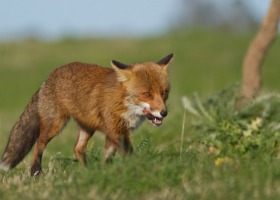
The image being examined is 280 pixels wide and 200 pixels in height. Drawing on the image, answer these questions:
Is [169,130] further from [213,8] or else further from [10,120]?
[213,8]

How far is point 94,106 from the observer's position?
301 inches

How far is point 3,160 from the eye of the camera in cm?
839

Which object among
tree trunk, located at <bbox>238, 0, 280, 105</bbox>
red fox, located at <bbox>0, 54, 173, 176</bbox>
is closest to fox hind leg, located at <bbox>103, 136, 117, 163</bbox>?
red fox, located at <bbox>0, 54, 173, 176</bbox>

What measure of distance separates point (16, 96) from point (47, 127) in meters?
17.4

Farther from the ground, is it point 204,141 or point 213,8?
point 204,141

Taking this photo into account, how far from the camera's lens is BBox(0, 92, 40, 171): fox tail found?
8234mm

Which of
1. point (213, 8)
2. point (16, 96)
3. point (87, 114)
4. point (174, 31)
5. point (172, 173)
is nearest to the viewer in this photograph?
point (172, 173)

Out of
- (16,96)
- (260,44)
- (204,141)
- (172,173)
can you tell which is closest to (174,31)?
(16,96)

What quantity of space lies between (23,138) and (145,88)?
1.88 meters

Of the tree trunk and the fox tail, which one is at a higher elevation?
the tree trunk

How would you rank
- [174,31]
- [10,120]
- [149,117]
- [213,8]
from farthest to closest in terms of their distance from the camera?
[213,8] < [174,31] < [10,120] < [149,117]

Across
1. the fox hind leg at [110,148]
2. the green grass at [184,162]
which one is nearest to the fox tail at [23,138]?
the green grass at [184,162]

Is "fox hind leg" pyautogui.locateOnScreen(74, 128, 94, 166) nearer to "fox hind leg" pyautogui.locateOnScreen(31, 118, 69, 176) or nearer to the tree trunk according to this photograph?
"fox hind leg" pyautogui.locateOnScreen(31, 118, 69, 176)

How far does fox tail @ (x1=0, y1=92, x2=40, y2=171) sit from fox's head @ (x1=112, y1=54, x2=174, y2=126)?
1.35 meters
